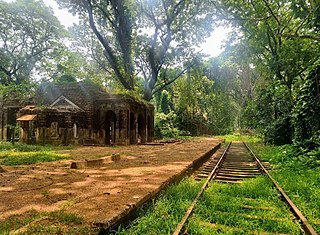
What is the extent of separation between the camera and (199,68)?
31109mm

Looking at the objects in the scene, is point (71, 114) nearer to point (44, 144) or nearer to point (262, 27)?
point (44, 144)

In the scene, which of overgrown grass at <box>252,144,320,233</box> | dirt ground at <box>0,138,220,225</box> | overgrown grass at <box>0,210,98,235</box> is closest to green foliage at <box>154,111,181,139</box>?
overgrown grass at <box>252,144,320,233</box>

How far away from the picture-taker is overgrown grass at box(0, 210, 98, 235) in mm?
3121

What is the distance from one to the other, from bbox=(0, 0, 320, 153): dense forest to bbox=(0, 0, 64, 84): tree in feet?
0.38

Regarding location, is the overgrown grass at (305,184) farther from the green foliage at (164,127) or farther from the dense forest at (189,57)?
the green foliage at (164,127)

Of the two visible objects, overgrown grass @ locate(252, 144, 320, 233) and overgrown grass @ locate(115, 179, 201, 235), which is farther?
overgrown grass @ locate(252, 144, 320, 233)

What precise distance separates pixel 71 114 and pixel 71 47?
1887 cm

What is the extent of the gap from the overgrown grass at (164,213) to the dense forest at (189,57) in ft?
21.9

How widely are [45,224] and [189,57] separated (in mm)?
28213

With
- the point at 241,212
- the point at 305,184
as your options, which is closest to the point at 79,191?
the point at 241,212

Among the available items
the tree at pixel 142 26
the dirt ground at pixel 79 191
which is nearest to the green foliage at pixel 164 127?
the tree at pixel 142 26

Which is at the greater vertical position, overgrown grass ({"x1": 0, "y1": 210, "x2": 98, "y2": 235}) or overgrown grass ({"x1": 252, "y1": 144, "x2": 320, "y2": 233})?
overgrown grass ({"x1": 0, "y1": 210, "x2": 98, "y2": 235})

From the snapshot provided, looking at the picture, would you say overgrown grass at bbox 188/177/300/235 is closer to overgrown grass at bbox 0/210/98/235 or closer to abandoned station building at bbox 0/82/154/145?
overgrown grass at bbox 0/210/98/235

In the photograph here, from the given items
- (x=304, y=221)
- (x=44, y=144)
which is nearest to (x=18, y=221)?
(x=304, y=221)
